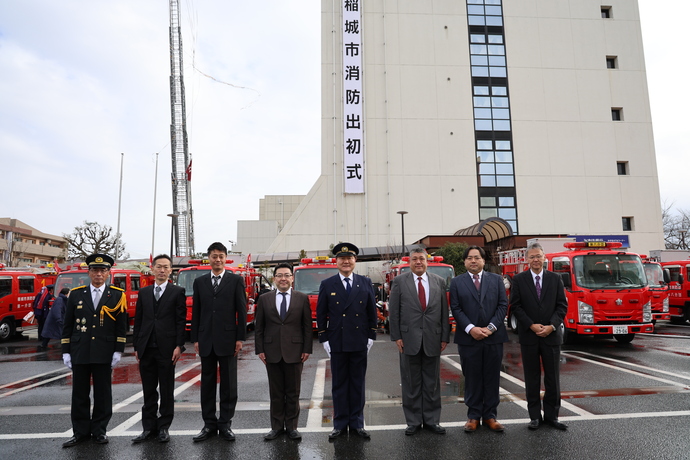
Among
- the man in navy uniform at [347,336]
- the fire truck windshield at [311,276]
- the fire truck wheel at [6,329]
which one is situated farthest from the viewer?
the fire truck wheel at [6,329]

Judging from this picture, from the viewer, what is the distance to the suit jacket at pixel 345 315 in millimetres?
5191

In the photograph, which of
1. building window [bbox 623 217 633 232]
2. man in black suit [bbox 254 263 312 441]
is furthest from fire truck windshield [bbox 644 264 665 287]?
building window [bbox 623 217 633 232]

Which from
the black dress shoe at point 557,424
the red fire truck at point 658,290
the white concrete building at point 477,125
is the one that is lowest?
the black dress shoe at point 557,424

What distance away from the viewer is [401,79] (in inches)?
1476

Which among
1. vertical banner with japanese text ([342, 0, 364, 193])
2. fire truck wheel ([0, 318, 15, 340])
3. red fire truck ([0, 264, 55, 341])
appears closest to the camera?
fire truck wheel ([0, 318, 15, 340])

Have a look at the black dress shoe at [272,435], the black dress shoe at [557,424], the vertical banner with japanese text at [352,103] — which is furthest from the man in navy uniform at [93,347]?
the vertical banner with japanese text at [352,103]

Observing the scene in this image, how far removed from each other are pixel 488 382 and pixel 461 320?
2.47 feet

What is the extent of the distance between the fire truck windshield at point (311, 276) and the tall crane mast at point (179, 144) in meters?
43.2

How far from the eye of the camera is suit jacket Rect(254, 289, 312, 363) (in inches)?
204

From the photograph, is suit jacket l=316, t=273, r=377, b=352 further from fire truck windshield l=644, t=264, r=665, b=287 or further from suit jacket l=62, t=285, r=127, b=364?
fire truck windshield l=644, t=264, r=665, b=287

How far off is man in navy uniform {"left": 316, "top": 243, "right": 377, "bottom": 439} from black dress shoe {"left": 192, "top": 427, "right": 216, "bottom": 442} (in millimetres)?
1319

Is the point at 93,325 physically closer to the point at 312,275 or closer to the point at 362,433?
the point at 362,433

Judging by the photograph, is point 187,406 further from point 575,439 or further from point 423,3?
point 423,3

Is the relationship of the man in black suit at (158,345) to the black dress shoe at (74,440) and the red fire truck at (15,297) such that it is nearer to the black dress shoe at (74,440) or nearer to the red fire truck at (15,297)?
the black dress shoe at (74,440)
